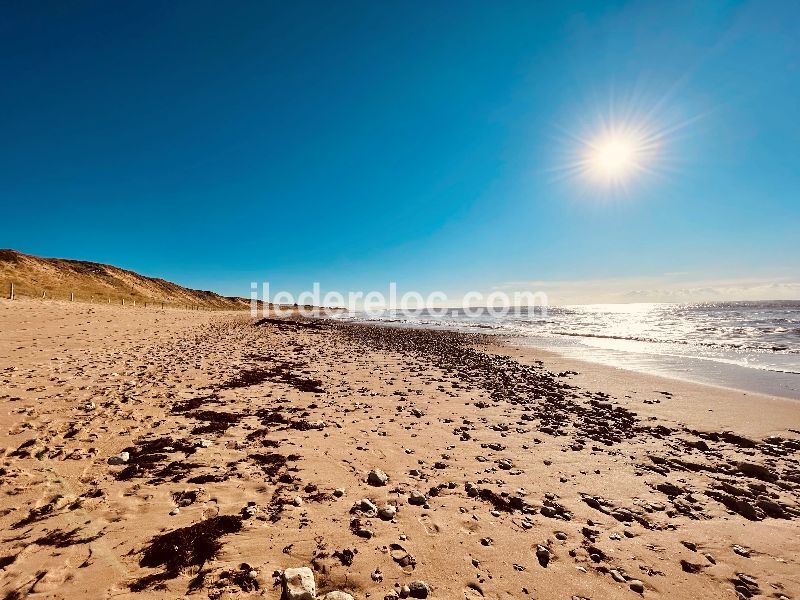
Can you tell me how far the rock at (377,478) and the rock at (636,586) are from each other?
378cm

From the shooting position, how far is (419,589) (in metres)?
3.90

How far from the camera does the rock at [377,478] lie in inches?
250

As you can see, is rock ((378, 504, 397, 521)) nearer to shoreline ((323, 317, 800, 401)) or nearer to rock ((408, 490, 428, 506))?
rock ((408, 490, 428, 506))

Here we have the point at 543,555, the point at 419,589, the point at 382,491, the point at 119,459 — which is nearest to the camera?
the point at 419,589

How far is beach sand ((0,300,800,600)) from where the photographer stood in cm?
416

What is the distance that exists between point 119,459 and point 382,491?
5076 mm

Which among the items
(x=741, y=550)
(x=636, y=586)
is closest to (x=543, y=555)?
(x=636, y=586)

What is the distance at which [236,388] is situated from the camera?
494 inches

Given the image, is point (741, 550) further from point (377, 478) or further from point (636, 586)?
point (377, 478)

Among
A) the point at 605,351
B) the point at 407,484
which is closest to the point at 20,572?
the point at 407,484

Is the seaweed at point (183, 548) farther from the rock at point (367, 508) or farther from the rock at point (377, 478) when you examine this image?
the rock at point (377, 478)

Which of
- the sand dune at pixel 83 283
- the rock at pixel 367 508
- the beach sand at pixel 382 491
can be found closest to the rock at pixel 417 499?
the beach sand at pixel 382 491

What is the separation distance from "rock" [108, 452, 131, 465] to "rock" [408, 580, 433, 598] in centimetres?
597

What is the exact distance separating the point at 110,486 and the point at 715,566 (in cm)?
915
